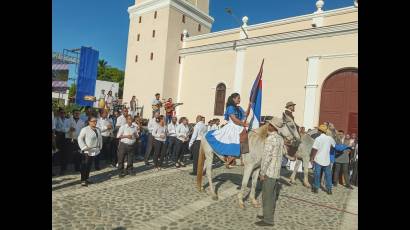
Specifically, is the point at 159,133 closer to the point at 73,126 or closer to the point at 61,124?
the point at 73,126

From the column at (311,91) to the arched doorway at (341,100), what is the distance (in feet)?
1.66

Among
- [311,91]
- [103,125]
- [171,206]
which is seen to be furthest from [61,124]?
[311,91]

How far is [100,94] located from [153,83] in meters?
4.39

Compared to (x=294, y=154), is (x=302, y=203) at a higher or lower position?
lower

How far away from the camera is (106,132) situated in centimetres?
1096

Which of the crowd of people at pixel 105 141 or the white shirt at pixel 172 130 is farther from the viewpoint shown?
the white shirt at pixel 172 130

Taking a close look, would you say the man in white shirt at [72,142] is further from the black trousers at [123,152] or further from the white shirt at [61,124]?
the black trousers at [123,152]

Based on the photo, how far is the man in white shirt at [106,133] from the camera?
10.8m

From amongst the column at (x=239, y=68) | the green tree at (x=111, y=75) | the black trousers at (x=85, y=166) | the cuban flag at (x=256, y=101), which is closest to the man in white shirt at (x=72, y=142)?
the black trousers at (x=85, y=166)

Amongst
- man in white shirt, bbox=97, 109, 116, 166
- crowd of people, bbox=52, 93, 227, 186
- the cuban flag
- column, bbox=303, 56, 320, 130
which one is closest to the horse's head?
the cuban flag

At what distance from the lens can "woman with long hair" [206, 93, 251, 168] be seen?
730 cm
